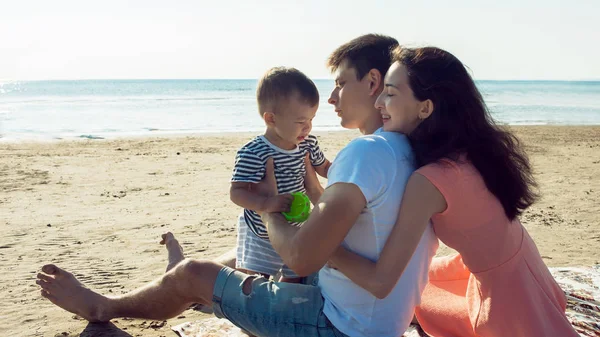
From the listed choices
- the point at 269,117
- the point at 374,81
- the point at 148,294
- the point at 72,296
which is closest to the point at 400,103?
the point at 374,81

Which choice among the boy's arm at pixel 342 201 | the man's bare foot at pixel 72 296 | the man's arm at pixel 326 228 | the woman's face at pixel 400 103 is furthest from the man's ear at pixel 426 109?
the man's bare foot at pixel 72 296

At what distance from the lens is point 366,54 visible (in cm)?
300

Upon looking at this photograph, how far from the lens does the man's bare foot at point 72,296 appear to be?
3623mm

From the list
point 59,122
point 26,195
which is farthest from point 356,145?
point 59,122

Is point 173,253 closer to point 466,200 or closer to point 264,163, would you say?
point 264,163

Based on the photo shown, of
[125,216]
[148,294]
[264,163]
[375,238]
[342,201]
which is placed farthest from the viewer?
[125,216]

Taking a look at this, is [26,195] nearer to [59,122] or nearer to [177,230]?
[177,230]

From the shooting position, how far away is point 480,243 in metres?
2.76

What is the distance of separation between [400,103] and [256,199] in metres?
0.94

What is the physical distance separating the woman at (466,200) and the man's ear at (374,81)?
19cm

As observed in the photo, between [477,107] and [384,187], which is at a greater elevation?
[477,107]

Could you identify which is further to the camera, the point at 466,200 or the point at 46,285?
the point at 46,285

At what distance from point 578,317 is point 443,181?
2.02 meters

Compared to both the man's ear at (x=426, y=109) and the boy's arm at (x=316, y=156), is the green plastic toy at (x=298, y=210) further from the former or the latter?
the boy's arm at (x=316, y=156)
